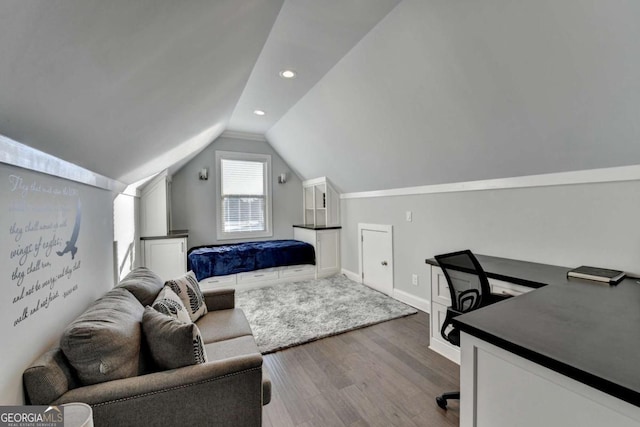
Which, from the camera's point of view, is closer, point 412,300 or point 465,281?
point 465,281

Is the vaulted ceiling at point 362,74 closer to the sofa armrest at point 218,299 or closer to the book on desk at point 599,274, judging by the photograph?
the book on desk at point 599,274

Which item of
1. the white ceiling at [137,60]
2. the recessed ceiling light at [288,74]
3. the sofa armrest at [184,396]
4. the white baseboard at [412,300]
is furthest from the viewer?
the white baseboard at [412,300]

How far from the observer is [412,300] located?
3586 millimetres

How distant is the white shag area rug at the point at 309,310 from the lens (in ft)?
9.37

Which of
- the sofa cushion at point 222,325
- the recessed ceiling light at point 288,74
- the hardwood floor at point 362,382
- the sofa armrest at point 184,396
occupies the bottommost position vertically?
the hardwood floor at point 362,382

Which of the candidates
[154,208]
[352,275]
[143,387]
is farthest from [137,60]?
[352,275]

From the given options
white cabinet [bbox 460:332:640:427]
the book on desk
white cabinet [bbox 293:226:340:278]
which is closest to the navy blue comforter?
white cabinet [bbox 293:226:340:278]

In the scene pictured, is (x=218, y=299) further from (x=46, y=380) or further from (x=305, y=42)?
(x=305, y=42)

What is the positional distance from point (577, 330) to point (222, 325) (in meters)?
2.06

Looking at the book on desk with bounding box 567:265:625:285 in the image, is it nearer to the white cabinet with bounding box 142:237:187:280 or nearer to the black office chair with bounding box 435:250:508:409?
the black office chair with bounding box 435:250:508:409

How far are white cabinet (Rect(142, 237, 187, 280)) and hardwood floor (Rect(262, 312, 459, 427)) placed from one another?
2.34 m

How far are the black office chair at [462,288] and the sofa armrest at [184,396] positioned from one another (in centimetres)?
128

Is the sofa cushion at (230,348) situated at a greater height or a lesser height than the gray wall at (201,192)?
lesser

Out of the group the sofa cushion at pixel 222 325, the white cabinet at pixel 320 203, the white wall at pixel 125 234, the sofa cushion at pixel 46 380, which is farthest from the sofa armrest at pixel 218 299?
the white cabinet at pixel 320 203
